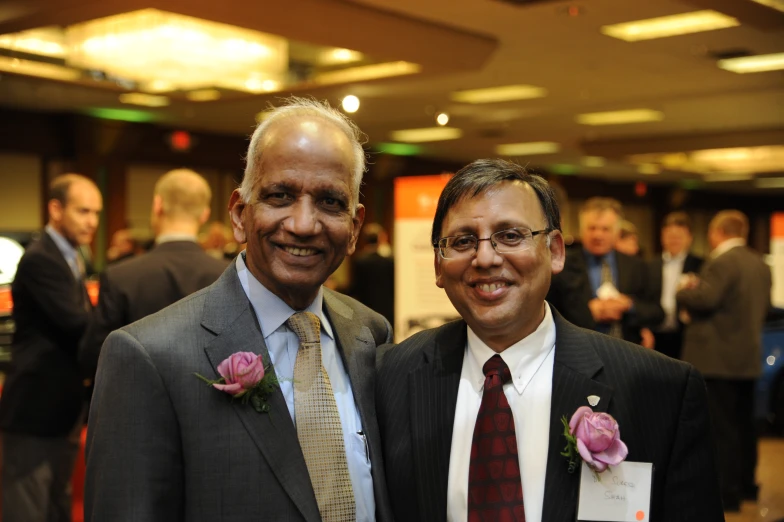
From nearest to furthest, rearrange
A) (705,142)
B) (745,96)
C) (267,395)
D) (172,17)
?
(267,395)
(172,17)
(745,96)
(705,142)

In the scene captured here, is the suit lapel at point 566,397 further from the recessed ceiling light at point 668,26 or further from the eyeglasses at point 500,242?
the recessed ceiling light at point 668,26

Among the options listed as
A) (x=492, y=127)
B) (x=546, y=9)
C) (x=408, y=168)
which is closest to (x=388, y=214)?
(x=408, y=168)

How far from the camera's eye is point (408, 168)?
15945mm

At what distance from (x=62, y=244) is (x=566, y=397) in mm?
3054

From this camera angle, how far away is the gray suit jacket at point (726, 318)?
567 cm

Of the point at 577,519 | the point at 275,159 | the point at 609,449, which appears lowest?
the point at 577,519

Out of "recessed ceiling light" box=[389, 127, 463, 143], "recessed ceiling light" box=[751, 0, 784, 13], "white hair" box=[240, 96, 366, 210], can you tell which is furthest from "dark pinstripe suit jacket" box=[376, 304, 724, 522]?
"recessed ceiling light" box=[389, 127, 463, 143]

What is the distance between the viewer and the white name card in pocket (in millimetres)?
1692

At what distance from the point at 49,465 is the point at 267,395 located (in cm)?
276

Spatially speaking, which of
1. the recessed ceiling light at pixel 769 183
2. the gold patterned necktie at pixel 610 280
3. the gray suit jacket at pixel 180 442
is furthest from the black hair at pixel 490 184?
the recessed ceiling light at pixel 769 183

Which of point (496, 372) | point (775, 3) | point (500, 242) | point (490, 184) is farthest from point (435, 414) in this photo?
point (775, 3)

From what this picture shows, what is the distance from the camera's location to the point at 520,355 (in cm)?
184

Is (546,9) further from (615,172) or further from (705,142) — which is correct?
(615,172)

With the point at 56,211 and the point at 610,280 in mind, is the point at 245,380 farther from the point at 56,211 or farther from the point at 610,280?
the point at 610,280
